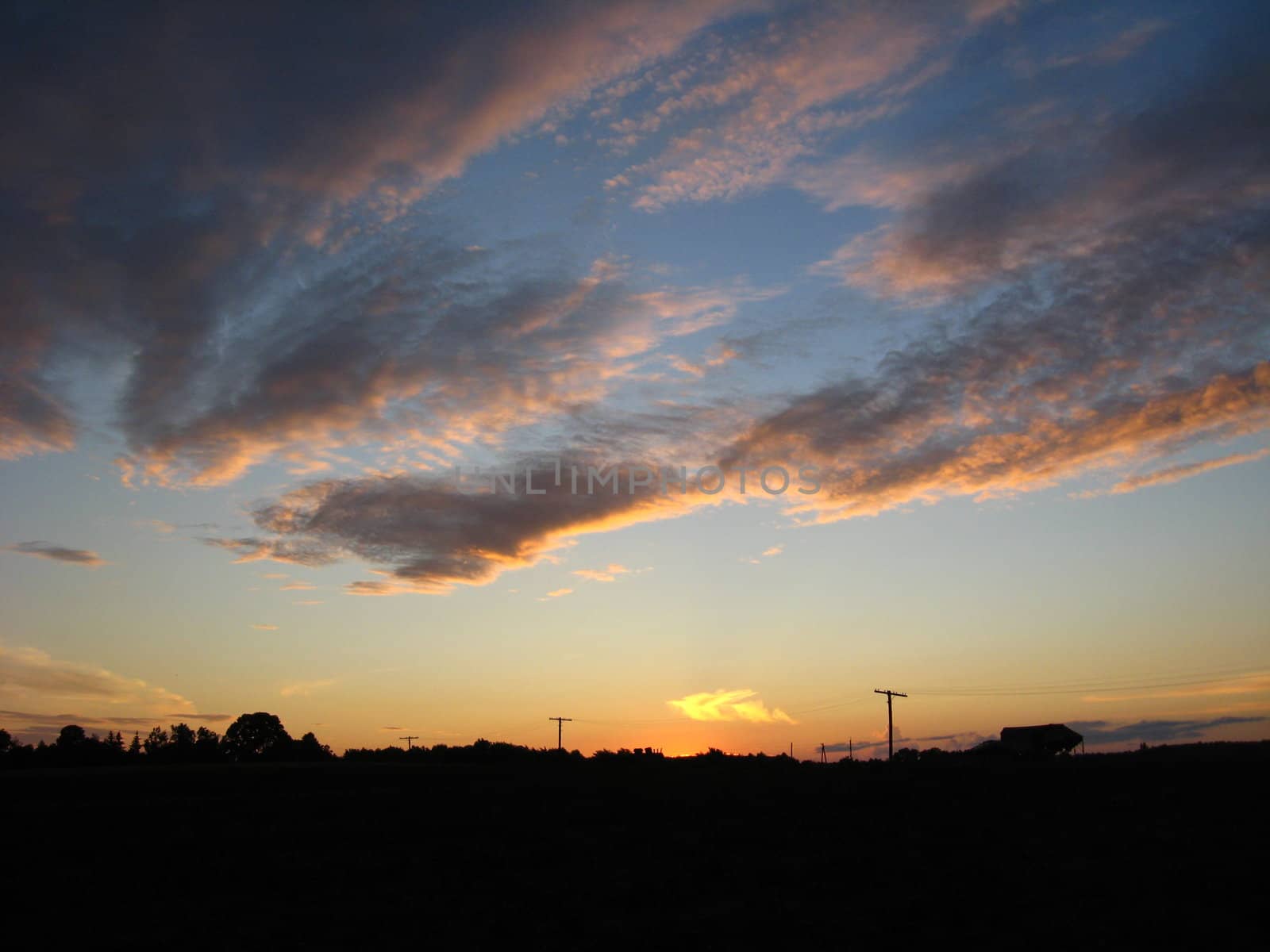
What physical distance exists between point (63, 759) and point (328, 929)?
10253cm

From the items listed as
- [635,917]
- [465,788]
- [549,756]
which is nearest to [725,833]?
[635,917]

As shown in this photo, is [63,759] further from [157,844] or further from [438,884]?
[438,884]

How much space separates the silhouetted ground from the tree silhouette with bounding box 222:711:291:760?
102919 millimetres

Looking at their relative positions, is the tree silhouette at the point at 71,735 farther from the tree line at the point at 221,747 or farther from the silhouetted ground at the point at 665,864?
the silhouetted ground at the point at 665,864

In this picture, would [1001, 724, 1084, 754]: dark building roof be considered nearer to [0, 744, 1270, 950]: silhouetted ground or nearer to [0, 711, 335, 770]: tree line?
[0, 744, 1270, 950]: silhouetted ground

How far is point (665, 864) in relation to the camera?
26234mm

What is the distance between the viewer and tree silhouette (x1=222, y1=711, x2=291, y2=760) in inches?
5472

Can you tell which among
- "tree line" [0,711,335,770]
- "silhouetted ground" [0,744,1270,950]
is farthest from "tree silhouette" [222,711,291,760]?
"silhouetted ground" [0,744,1270,950]

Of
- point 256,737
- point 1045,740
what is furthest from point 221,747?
point 1045,740

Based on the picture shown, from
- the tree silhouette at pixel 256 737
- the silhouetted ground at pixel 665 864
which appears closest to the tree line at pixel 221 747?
the tree silhouette at pixel 256 737

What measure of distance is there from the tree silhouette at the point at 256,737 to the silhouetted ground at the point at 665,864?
102919 millimetres

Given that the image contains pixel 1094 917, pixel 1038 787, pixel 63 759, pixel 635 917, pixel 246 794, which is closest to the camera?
pixel 1094 917

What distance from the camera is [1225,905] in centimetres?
2020

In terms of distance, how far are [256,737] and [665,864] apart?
134m
